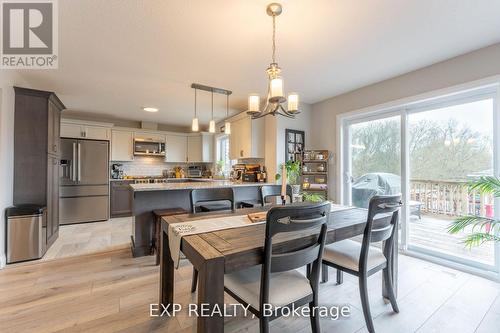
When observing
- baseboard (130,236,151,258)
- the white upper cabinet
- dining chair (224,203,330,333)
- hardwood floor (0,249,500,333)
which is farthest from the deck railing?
the white upper cabinet

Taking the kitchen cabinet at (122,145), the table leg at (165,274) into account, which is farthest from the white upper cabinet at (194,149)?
the table leg at (165,274)

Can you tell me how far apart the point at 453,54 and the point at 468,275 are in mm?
2493

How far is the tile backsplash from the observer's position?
587 cm

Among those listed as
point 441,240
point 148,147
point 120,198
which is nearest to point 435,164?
point 441,240

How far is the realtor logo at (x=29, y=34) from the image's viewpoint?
1.83 metres

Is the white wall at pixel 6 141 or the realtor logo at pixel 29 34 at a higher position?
the realtor logo at pixel 29 34

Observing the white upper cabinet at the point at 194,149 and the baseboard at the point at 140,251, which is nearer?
the baseboard at the point at 140,251

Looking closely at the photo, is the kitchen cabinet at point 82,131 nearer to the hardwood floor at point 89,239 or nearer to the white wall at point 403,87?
the hardwood floor at point 89,239

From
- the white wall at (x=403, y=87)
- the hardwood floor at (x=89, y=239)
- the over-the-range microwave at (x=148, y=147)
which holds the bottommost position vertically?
the hardwood floor at (x=89, y=239)

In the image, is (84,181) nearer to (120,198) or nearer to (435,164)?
(120,198)

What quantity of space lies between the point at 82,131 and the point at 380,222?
5758mm

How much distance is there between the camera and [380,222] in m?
1.76

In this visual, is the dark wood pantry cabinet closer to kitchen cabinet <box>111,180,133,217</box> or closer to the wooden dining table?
kitchen cabinet <box>111,180,133,217</box>

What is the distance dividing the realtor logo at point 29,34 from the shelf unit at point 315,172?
12.0ft
